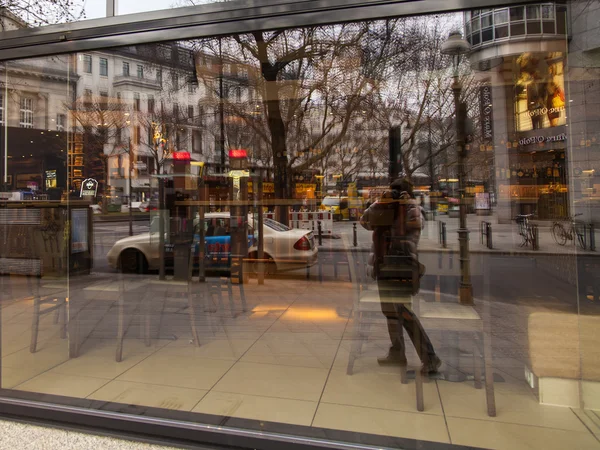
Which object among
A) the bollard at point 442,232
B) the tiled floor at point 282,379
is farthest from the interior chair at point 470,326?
the bollard at point 442,232

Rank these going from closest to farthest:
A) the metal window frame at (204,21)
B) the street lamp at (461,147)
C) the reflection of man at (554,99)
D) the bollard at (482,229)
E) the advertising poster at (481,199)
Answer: the metal window frame at (204,21)
the street lamp at (461,147)
the reflection of man at (554,99)
the advertising poster at (481,199)
the bollard at (482,229)

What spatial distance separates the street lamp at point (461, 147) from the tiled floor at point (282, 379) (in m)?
1.13

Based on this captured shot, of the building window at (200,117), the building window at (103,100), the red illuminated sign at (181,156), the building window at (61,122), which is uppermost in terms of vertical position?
the building window at (200,117)

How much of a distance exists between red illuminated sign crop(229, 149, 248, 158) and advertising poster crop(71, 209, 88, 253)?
3842mm

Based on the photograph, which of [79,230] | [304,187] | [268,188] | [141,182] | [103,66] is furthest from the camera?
[304,187]

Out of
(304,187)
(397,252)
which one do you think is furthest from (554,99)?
(304,187)

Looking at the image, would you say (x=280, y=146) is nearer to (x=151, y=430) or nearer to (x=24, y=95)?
(x=24, y=95)

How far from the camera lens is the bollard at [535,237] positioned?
8.59 m

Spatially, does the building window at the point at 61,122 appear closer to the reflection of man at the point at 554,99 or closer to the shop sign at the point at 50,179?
the shop sign at the point at 50,179

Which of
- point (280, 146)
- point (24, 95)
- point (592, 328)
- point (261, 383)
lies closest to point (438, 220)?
point (280, 146)

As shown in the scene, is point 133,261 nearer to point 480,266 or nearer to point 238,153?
point 238,153

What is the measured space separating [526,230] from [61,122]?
1037 centimetres

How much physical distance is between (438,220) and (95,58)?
975cm

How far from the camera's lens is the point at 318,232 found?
10.5 meters
